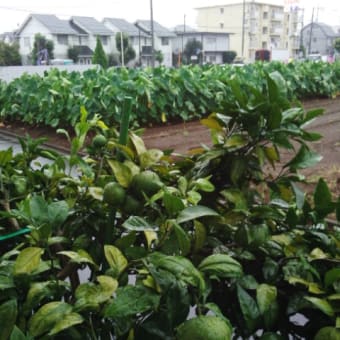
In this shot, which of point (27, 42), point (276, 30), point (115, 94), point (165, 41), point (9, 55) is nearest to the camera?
point (115, 94)

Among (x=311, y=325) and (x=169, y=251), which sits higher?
(x=169, y=251)

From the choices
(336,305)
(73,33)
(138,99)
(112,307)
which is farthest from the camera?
(73,33)

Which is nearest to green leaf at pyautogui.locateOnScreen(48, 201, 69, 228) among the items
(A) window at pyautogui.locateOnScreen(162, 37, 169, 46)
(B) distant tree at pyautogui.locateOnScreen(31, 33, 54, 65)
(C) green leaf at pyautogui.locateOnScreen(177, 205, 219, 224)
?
(C) green leaf at pyautogui.locateOnScreen(177, 205, 219, 224)

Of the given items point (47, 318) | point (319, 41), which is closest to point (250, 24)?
point (319, 41)

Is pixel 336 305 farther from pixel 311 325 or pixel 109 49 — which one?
pixel 109 49

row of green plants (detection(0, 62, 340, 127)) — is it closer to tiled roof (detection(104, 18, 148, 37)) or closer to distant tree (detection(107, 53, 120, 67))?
distant tree (detection(107, 53, 120, 67))

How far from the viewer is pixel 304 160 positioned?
85 centimetres

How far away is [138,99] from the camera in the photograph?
582 cm

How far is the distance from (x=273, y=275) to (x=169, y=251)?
213 mm

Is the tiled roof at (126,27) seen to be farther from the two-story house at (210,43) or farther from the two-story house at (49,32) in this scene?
the two-story house at (49,32)

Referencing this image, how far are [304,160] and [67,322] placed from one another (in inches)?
21.1

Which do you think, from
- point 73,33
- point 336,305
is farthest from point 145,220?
point 73,33

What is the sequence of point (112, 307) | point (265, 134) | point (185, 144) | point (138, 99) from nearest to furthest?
point (112, 307) < point (265, 134) < point (185, 144) < point (138, 99)

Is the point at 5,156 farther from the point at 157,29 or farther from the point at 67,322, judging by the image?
the point at 157,29
